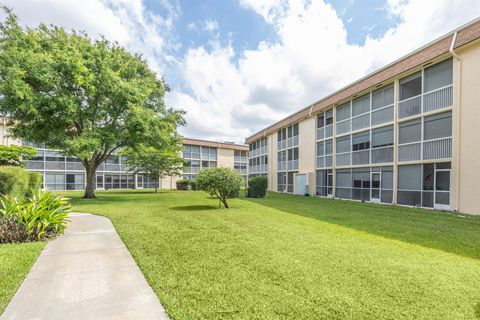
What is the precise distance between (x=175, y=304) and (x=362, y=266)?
3.24 metres

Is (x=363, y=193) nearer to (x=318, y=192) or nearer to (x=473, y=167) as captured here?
(x=318, y=192)

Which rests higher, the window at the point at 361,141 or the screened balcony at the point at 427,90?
the screened balcony at the point at 427,90

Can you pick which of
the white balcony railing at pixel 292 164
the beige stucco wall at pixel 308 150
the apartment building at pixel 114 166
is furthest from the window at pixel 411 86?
the apartment building at pixel 114 166

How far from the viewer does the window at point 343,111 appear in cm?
1900

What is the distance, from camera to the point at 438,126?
12.7 metres

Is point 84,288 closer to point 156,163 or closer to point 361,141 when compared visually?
point 361,141

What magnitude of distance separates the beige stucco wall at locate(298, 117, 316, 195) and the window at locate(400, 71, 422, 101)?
8706 millimetres

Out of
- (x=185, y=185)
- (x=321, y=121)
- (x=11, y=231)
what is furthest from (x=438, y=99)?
(x=185, y=185)

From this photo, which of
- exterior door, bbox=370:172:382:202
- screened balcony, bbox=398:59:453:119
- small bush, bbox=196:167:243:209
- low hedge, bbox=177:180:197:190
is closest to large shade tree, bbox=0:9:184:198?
small bush, bbox=196:167:243:209

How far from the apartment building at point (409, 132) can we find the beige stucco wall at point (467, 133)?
4 cm

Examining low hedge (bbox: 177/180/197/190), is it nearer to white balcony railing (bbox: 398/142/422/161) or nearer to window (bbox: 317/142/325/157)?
window (bbox: 317/142/325/157)

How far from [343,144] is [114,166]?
30.5m

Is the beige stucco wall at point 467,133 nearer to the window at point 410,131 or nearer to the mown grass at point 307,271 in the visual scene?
the window at point 410,131

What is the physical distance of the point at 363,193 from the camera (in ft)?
56.2
